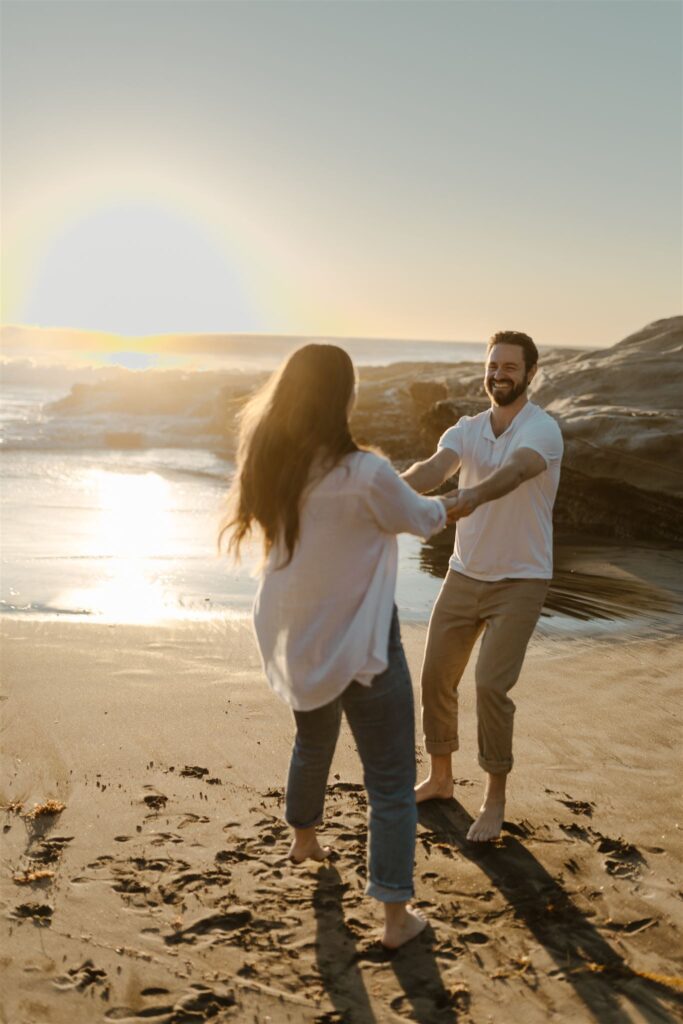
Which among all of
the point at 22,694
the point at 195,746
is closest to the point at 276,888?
the point at 195,746

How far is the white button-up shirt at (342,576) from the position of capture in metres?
2.83

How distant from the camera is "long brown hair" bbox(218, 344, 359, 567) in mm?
2830

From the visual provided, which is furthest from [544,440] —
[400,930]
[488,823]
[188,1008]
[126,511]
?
[126,511]

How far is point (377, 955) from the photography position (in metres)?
3.11

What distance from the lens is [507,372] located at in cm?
394

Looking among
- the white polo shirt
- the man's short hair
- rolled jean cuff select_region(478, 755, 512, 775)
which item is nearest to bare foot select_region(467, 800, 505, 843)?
rolled jean cuff select_region(478, 755, 512, 775)

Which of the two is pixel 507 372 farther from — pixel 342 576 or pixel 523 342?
pixel 342 576

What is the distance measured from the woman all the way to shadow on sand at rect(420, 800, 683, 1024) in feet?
1.67

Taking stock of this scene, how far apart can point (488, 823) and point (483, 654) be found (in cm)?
66

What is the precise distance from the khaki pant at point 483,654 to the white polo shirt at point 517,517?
2.5 inches

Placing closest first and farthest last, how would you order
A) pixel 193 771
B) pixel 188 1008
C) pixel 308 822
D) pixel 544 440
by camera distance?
1. pixel 188 1008
2. pixel 308 822
3. pixel 544 440
4. pixel 193 771

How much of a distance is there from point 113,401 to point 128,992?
23.3 m

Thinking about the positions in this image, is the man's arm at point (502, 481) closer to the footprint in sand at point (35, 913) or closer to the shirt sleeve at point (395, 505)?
the shirt sleeve at point (395, 505)

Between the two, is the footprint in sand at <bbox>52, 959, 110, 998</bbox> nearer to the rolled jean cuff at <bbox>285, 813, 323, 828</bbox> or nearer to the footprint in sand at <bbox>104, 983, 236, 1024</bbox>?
the footprint in sand at <bbox>104, 983, 236, 1024</bbox>
